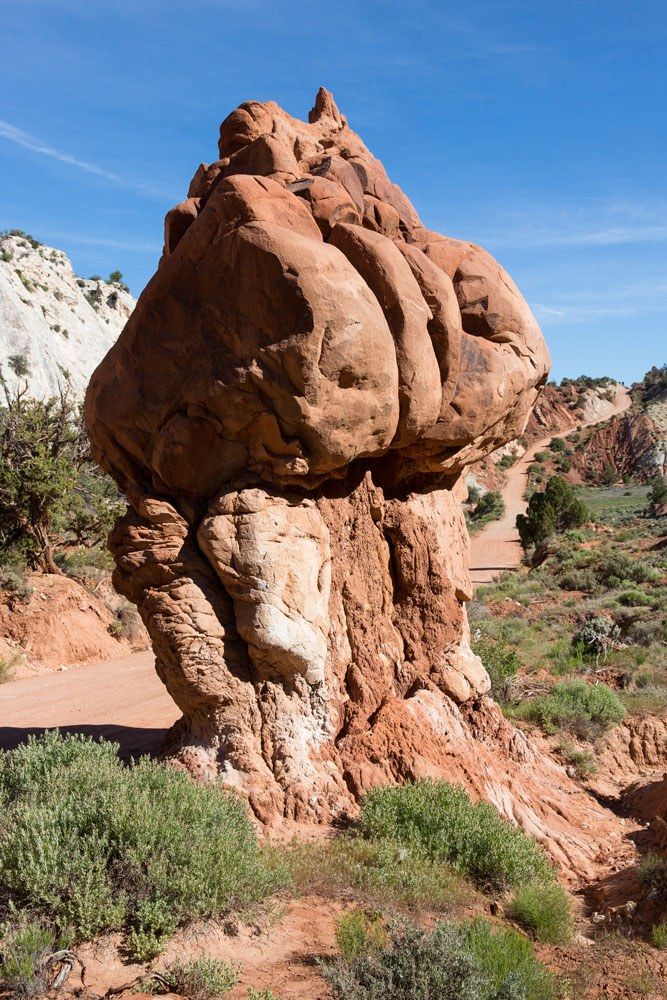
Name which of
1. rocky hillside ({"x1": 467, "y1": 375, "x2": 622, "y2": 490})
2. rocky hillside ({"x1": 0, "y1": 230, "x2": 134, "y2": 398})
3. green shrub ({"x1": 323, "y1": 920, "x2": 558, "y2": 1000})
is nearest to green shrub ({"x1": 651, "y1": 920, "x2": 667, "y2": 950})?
green shrub ({"x1": 323, "y1": 920, "x2": 558, "y2": 1000})

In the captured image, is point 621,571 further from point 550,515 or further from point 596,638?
point 550,515

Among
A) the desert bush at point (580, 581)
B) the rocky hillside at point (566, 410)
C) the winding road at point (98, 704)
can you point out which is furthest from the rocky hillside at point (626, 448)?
the winding road at point (98, 704)

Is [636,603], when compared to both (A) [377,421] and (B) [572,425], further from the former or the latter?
(B) [572,425]

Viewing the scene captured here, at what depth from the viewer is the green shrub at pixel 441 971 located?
13.3 ft

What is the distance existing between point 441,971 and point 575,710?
7370 mm

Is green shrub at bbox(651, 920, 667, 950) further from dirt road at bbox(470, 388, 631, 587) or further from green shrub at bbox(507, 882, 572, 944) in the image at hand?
dirt road at bbox(470, 388, 631, 587)

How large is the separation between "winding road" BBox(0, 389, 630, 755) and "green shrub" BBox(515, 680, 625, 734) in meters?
5.12

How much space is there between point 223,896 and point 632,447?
6694cm

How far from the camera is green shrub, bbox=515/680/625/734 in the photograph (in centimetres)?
1059

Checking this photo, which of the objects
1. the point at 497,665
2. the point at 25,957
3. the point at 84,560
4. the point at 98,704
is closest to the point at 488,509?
the point at 84,560

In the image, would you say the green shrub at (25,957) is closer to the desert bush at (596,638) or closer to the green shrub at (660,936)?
the green shrub at (660,936)

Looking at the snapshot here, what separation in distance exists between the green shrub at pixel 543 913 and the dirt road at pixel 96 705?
156 inches

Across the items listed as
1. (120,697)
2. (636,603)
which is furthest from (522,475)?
(120,697)

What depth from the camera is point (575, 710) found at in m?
10.9
